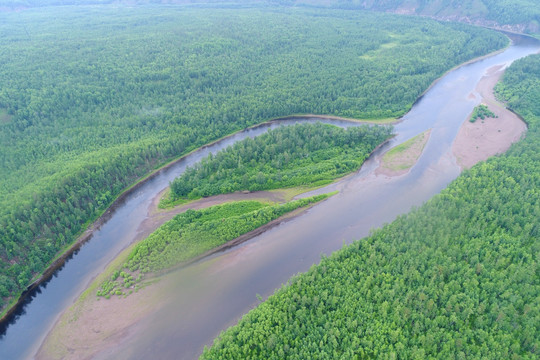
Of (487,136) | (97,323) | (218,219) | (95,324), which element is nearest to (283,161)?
(218,219)

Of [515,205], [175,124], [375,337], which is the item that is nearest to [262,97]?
[175,124]

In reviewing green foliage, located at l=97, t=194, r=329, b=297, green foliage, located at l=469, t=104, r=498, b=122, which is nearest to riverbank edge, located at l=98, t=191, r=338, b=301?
green foliage, located at l=97, t=194, r=329, b=297

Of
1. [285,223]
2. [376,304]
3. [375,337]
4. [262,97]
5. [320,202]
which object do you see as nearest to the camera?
[375,337]

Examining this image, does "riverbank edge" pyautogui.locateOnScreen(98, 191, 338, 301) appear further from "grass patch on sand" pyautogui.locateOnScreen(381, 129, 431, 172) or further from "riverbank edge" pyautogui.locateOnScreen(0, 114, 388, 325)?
"grass patch on sand" pyautogui.locateOnScreen(381, 129, 431, 172)

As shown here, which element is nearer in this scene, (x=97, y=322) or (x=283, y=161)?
(x=97, y=322)

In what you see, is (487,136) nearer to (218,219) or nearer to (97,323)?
(218,219)

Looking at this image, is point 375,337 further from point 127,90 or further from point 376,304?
point 127,90
